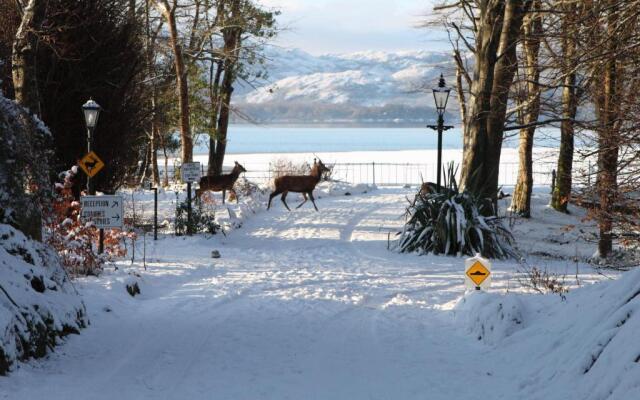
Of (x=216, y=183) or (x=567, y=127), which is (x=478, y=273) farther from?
(x=216, y=183)

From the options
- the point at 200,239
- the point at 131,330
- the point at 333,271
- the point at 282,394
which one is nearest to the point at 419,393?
Result: the point at 282,394

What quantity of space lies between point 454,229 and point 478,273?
17.1 feet

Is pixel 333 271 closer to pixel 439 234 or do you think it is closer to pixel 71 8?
pixel 439 234

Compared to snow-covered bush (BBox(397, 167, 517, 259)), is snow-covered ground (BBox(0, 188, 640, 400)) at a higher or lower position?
lower

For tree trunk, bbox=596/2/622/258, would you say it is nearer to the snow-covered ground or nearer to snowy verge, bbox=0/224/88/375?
the snow-covered ground

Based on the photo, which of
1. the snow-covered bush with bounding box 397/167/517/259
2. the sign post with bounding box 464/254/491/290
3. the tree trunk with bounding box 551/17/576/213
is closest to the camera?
the sign post with bounding box 464/254/491/290

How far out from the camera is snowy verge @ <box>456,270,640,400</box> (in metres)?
4.91

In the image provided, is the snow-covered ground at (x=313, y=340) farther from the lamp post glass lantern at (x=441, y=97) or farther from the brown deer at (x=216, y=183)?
the brown deer at (x=216, y=183)

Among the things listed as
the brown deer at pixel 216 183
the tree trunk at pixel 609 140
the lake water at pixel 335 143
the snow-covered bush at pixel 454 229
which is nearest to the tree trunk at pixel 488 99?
the snow-covered bush at pixel 454 229

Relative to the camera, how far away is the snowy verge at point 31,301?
6.08 m

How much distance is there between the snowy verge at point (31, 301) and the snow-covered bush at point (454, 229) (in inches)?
340

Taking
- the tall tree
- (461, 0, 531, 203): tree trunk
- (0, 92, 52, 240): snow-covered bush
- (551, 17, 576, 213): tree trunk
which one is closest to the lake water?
(551, 17, 576, 213): tree trunk

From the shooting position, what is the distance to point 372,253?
1513cm

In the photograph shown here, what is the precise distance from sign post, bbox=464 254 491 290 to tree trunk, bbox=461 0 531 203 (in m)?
6.55
